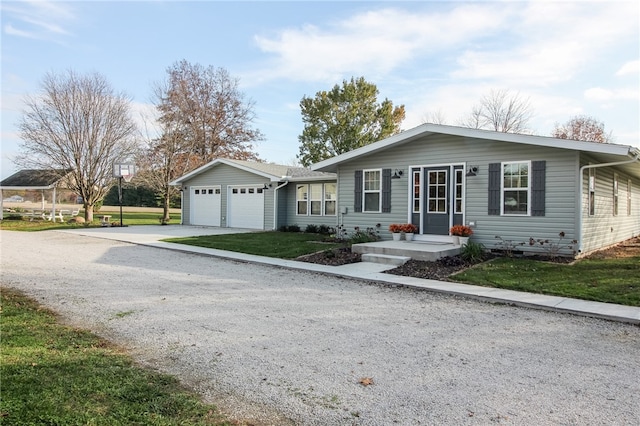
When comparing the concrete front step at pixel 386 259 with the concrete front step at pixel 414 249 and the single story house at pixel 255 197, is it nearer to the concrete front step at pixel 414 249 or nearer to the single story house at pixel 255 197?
the concrete front step at pixel 414 249

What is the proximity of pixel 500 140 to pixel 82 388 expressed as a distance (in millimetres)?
10231

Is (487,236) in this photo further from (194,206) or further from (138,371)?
(194,206)

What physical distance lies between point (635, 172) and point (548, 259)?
24.2 ft

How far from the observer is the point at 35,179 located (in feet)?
84.9

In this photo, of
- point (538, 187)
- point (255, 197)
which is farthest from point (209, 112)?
point (538, 187)

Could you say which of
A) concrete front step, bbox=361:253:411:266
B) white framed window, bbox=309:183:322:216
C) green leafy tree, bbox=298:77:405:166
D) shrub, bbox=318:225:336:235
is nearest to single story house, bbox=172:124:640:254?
concrete front step, bbox=361:253:411:266

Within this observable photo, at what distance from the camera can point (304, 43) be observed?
12891 mm

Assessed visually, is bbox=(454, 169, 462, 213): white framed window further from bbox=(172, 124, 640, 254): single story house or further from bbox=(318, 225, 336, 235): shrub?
bbox=(318, 225, 336, 235): shrub

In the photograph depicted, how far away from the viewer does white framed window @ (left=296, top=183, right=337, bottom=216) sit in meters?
17.9

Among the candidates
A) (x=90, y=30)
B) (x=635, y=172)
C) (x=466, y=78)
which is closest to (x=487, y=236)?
(x=635, y=172)

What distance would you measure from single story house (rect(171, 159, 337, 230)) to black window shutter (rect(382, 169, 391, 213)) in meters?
4.54

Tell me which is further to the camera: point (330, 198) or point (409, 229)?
point (330, 198)

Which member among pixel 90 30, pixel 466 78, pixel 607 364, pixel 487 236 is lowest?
pixel 607 364

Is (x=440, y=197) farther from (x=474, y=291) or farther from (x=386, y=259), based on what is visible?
(x=474, y=291)
